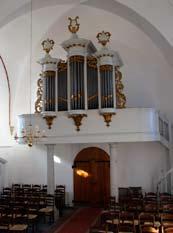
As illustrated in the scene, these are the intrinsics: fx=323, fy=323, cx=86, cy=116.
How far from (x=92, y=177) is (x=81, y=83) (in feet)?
20.3

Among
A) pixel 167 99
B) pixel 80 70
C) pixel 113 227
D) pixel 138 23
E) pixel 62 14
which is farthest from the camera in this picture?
pixel 167 99

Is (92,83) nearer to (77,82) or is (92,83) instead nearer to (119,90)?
(77,82)

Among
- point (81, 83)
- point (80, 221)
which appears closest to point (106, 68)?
point (81, 83)

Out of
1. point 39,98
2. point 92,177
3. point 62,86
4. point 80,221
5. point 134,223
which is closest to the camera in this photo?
point 134,223

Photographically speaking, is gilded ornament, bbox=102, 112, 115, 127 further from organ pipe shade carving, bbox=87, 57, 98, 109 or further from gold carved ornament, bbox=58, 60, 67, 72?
gold carved ornament, bbox=58, 60, 67, 72

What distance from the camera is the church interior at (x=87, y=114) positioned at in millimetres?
12148

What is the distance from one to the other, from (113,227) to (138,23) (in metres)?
8.05

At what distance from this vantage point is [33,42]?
55.2ft

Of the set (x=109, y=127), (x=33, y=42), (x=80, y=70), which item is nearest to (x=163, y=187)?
(x=109, y=127)

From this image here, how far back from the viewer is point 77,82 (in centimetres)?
1378

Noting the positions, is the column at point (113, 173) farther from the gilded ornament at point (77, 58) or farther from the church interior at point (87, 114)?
the gilded ornament at point (77, 58)

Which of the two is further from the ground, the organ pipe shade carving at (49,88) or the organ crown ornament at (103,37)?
the organ crown ornament at (103,37)

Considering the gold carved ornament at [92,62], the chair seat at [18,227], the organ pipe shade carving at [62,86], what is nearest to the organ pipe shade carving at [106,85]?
the gold carved ornament at [92,62]

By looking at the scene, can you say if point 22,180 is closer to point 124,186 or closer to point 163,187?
point 124,186
